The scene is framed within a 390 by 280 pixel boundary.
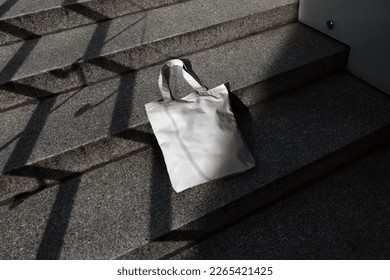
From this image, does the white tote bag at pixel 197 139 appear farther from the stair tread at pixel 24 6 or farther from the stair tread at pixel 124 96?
the stair tread at pixel 24 6

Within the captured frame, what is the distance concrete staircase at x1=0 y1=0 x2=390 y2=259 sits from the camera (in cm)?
A: 162

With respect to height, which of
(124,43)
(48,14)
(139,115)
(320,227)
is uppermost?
(48,14)

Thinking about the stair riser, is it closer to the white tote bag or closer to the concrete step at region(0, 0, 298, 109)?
the white tote bag

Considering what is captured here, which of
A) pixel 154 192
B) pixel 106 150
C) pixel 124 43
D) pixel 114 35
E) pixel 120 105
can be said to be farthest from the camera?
pixel 114 35

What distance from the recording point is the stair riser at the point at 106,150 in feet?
5.52

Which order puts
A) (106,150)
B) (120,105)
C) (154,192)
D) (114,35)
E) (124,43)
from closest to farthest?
1. (154,192)
2. (106,150)
3. (120,105)
4. (124,43)
5. (114,35)

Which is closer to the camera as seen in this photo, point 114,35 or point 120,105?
point 120,105

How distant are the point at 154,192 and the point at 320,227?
1.00 m

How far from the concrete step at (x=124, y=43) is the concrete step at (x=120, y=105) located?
2.9 inches

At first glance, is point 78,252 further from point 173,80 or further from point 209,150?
point 173,80

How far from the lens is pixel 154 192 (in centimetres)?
171

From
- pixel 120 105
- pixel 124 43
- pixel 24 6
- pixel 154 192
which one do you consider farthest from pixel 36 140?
pixel 24 6

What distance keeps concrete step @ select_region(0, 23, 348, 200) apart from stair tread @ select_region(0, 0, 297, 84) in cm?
21

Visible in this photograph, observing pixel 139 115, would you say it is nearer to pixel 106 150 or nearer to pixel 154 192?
pixel 106 150
